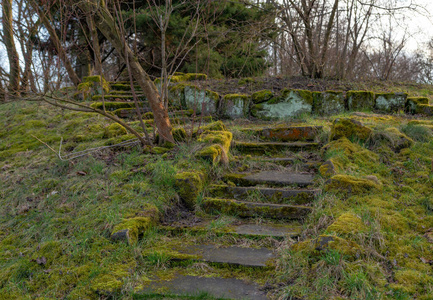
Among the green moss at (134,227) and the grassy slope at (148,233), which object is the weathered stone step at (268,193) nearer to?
the grassy slope at (148,233)

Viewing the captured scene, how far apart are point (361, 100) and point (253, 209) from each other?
16.6ft

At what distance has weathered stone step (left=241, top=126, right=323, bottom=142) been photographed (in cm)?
580

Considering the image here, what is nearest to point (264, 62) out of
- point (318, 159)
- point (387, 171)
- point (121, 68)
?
point (121, 68)

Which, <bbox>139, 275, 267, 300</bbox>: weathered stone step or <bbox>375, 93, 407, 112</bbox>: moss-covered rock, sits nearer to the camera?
<bbox>139, 275, 267, 300</bbox>: weathered stone step

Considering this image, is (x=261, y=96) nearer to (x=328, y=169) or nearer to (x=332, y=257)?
(x=328, y=169)

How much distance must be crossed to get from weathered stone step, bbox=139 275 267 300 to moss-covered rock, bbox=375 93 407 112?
21.0 feet

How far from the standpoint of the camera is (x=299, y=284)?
8.41 ft

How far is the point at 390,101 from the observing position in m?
7.39

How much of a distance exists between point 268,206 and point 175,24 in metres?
8.34

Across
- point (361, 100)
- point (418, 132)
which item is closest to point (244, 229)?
point (418, 132)

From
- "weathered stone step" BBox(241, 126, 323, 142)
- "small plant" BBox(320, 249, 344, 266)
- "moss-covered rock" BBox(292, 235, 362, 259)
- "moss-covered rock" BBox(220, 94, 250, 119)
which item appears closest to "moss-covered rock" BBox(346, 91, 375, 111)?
"weathered stone step" BBox(241, 126, 323, 142)

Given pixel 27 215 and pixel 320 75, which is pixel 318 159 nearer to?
pixel 27 215

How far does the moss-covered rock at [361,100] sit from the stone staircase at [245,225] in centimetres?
273

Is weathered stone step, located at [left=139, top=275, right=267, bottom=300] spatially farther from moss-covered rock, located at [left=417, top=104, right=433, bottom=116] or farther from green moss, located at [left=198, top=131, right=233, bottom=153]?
moss-covered rock, located at [left=417, top=104, right=433, bottom=116]
